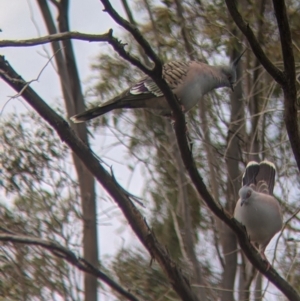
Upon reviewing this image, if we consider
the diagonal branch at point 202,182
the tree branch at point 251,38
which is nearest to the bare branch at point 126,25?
the diagonal branch at point 202,182

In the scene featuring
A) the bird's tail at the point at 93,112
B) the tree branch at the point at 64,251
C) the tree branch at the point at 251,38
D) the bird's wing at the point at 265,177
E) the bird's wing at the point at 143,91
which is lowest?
the tree branch at the point at 64,251

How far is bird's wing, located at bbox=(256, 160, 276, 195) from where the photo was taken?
4.83 metres

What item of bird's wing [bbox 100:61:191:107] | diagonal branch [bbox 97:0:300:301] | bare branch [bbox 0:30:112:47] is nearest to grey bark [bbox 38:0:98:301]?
bird's wing [bbox 100:61:191:107]

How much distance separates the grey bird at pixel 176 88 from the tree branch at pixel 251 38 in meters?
0.78

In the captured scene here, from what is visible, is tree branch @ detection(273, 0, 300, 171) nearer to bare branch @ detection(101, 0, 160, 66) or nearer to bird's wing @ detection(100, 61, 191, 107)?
bare branch @ detection(101, 0, 160, 66)

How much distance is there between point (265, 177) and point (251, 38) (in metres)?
2.22

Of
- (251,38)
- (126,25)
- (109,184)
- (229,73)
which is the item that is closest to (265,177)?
(229,73)

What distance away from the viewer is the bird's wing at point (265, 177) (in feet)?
15.9

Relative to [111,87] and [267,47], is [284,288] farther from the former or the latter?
[111,87]

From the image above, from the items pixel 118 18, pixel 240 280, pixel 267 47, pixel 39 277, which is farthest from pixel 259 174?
pixel 118 18

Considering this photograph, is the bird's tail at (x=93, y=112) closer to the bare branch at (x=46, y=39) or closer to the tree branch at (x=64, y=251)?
the tree branch at (x=64, y=251)

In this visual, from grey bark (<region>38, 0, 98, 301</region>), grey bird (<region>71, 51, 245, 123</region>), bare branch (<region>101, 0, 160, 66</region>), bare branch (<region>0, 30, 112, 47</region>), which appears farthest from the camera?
grey bark (<region>38, 0, 98, 301</region>)

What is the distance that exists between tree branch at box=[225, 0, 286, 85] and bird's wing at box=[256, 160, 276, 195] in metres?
1.96

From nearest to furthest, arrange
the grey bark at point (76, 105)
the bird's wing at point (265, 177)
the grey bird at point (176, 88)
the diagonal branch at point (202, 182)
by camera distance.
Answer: the diagonal branch at point (202, 182) → the grey bird at point (176, 88) → the bird's wing at point (265, 177) → the grey bark at point (76, 105)
